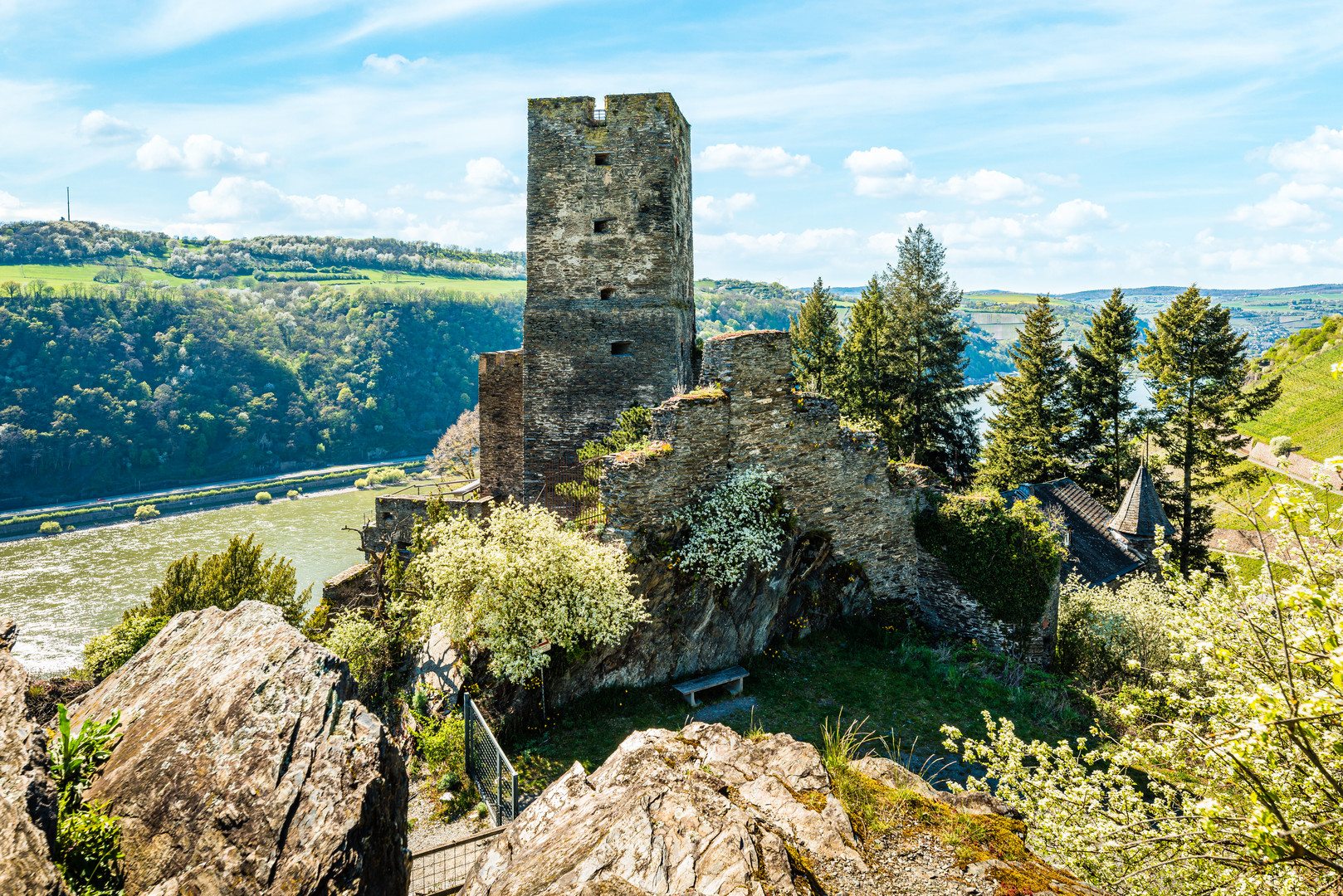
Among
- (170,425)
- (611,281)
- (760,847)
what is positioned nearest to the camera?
(760,847)

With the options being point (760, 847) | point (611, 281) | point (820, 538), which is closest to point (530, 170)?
point (611, 281)

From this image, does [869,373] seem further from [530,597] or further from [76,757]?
[76,757]

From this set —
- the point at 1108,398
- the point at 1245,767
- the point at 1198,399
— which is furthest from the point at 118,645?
the point at 1198,399

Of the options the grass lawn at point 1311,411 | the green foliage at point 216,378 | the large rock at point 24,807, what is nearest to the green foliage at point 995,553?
the large rock at point 24,807

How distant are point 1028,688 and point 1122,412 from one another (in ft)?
64.0

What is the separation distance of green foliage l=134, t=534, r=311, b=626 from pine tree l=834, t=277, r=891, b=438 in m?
19.8

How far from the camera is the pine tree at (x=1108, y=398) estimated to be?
27844 mm

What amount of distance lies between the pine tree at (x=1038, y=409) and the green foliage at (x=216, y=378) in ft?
273

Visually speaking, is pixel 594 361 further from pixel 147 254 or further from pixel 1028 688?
pixel 147 254

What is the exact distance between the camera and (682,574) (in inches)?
449

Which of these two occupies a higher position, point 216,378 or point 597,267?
point 597,267

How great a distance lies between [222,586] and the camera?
61.5 ft

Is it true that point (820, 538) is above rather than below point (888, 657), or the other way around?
above

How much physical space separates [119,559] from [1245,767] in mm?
61298
